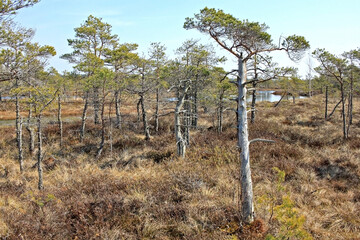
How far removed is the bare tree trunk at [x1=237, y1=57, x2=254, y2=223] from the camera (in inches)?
189

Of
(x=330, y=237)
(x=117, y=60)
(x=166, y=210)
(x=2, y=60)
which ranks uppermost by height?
(x=117, y=60)

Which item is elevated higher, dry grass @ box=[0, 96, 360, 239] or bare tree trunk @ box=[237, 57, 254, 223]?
bare tree trunk @ box=[237, 57, 254, 223]

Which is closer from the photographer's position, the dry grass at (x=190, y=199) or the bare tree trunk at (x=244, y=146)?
the bare tree trunk at (x=244, y=146)

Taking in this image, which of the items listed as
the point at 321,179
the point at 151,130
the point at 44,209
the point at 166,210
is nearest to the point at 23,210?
the point at 44,209

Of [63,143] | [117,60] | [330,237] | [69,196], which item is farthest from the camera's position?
[63,143]

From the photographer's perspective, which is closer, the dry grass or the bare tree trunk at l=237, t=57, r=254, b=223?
the bare tree trunk at l=237, t=57, r=254, b=223

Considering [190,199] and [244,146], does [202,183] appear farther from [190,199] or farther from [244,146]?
[244,146]

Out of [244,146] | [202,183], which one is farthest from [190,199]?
[244,146]

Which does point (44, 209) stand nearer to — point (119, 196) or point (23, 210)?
point (23, 210)

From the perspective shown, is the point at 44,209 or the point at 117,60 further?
the point at 117,60

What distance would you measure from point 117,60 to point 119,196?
12.5 metres

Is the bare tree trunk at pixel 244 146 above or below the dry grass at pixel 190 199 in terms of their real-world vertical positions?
above

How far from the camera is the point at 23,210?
225 inches

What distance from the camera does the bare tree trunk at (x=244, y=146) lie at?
189 inches
